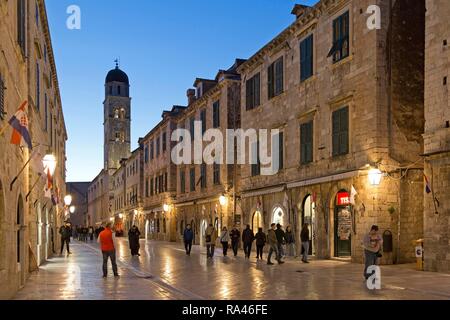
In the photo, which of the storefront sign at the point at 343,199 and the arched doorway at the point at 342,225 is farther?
the arched doorway at the point at 342,225

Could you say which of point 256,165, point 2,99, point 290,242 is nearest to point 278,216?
point 256,165

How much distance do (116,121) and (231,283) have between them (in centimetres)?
7609

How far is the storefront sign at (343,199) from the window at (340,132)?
1.58m

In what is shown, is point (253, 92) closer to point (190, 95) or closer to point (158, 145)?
point (190, 95)

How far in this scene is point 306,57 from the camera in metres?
24.3

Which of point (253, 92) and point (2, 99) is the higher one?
point (253, 92)

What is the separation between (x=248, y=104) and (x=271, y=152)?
452 centimetres

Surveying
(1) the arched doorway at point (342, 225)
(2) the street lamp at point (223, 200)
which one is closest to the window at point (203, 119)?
(2) the street lamp at point (223, 200)

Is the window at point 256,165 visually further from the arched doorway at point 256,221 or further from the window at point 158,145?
the window at point 158,145

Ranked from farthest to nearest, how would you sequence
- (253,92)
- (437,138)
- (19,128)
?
(253,92) < (437,138) < (19,128)

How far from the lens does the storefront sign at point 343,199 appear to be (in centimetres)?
2097

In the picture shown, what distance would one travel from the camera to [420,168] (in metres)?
19.9

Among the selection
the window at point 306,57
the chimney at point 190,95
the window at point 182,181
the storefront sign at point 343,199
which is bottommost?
the storefront sign at point 343,199
